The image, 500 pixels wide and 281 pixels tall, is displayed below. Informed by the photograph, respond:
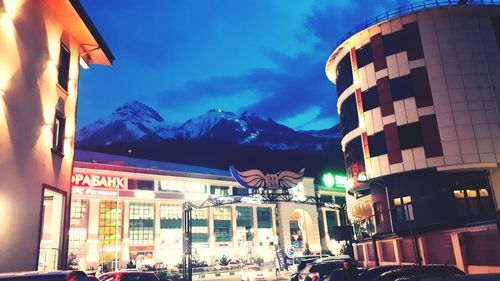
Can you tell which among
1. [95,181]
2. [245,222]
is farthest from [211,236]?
[95,181]

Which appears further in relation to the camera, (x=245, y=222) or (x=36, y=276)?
(x=245, y=222)

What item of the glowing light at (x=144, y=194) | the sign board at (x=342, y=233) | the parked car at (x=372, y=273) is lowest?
the parked car at (x=372, y=273)

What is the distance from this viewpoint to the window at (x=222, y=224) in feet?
243

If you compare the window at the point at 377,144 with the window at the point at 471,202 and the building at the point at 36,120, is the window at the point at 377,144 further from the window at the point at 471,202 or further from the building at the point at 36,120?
the building at the point at 36,120

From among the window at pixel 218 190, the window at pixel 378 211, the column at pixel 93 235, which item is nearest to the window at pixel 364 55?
the window at pixel 378 211

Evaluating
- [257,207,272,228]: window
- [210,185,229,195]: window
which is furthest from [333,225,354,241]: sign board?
[257,207,272,228]: window

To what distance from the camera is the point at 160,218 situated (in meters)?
66.5

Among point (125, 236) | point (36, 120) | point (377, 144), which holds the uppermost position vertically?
point (377, 144)

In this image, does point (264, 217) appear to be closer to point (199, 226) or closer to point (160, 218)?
point (199, 226)

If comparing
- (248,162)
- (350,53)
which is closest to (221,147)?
(248,162)

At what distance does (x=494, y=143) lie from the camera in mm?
27297

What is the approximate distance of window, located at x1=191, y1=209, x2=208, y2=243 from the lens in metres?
70.5

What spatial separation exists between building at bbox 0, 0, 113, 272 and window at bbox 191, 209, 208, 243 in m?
54.2

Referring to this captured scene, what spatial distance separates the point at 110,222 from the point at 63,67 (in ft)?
159
